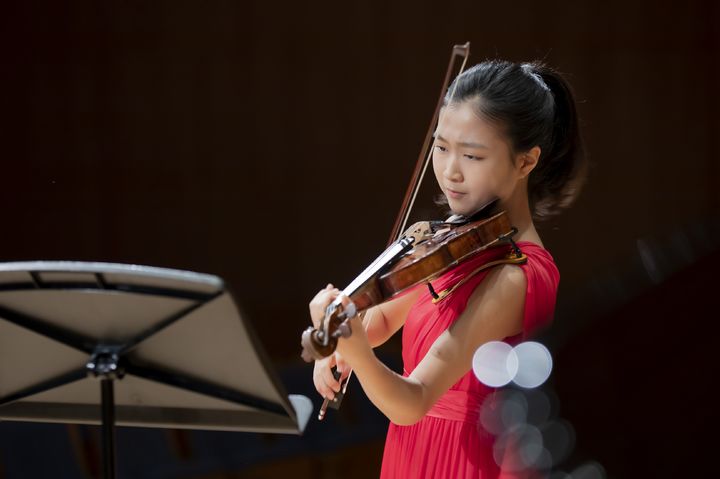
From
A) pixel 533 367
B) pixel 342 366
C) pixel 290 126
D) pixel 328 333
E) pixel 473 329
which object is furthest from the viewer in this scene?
pixel 290 126

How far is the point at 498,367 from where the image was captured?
1.70ft

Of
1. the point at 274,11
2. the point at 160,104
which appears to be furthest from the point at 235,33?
the point at 160,104

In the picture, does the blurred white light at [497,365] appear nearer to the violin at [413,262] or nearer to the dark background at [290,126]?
the violin at [413,262]

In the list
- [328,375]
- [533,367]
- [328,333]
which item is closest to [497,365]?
[533,367]

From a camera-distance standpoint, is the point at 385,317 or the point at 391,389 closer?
the point at 391,389

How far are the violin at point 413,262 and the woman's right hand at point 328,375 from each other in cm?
2

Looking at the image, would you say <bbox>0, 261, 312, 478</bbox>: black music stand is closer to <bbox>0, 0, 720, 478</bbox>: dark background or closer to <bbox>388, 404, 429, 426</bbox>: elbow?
<bbox>388, 404, 429, 426</bbox>: elbow

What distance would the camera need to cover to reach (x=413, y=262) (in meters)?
1.19

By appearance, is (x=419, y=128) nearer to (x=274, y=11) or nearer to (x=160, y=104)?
(x=274, y=11)

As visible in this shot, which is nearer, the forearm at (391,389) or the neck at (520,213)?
the forearm at (391,389)

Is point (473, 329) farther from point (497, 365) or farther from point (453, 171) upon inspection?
point (497, 365)

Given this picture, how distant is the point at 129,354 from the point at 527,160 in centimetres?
66

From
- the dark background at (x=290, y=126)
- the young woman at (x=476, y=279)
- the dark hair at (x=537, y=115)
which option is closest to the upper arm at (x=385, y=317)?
the young woman at (x=476, y=279)

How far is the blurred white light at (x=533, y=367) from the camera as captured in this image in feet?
1.55
